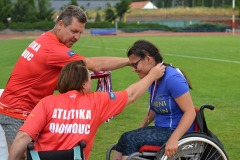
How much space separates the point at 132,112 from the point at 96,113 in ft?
20.5

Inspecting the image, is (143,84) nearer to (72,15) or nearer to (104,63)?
(104,63)

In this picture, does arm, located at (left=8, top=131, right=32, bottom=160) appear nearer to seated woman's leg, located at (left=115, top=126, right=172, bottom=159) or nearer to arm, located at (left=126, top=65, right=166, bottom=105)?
arm, located at (left=126, top=65, right=166, bottom=105)

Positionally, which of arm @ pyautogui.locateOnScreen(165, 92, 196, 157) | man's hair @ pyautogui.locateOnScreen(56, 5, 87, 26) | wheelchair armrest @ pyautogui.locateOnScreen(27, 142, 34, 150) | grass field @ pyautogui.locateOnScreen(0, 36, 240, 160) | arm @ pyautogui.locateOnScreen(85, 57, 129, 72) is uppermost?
man's hair @ pyautogui.locateOnScreen(56, 5, 87, 26)

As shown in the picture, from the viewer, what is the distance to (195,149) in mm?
4516

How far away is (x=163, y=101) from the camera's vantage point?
452cm

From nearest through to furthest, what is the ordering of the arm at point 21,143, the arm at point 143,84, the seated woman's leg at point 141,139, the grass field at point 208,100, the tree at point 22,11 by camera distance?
the arm at point 21,143
the arm at point 143,84
the seated woman's leg at point 141,139
the grass field at point 208,100
the tree at point 22,11

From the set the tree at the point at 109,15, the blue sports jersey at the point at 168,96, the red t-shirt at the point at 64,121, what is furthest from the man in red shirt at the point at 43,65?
the tree at the point at 109,15

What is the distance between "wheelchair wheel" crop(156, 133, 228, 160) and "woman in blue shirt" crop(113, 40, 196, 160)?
73 mm

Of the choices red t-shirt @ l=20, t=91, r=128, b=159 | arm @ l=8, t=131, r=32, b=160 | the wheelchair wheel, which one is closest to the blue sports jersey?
the wheelchair wheel

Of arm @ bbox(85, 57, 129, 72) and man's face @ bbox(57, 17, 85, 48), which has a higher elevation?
man's face @ bbox(57, 17, 85, 48)

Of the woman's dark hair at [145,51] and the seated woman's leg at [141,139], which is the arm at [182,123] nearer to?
the seated woman's leg at [141,139]

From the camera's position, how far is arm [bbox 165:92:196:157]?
4.31 meters

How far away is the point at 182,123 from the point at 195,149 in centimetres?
30

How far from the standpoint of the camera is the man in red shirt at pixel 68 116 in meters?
3.74
